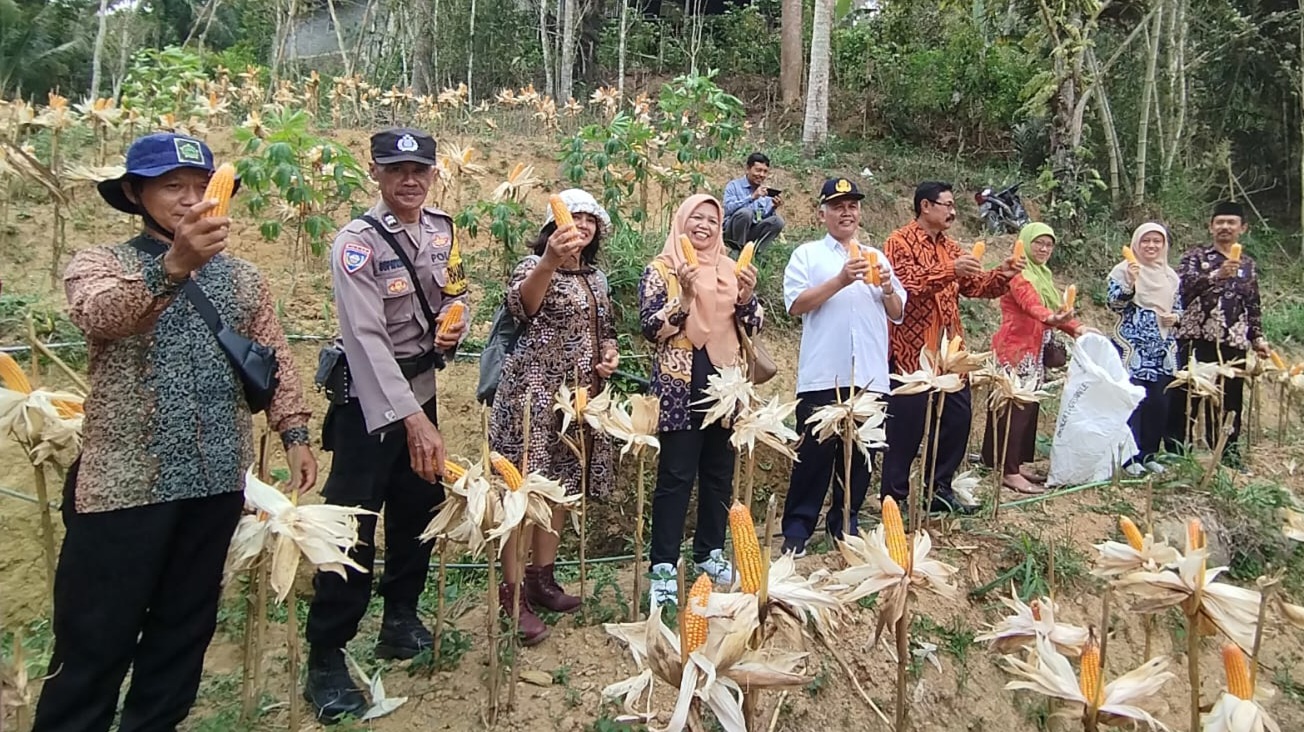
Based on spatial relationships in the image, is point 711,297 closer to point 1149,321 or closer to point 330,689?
point 330,689

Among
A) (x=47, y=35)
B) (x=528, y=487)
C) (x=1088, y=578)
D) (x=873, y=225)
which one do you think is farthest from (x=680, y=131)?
(x=47, y=35)

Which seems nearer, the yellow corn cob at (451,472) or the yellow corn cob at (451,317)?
the yellow corn cob at (451,472)

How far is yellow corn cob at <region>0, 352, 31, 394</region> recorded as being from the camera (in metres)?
2.46

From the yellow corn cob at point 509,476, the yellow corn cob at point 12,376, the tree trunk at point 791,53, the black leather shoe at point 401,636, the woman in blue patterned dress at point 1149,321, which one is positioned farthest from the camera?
the tree trunk at point 791,53

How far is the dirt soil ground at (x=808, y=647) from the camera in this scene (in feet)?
9.66

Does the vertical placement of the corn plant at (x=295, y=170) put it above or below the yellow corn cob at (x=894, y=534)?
above

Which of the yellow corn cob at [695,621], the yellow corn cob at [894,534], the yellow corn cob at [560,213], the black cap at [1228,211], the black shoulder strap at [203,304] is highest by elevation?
the black cap at [1228,211]

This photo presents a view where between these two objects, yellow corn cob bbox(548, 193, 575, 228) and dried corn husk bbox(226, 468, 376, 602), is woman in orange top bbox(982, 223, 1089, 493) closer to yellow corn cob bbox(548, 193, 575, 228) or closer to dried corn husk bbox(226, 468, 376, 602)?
yellow corn cob bbox(548, 193, 575, 228)

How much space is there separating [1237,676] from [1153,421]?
13.7 feet

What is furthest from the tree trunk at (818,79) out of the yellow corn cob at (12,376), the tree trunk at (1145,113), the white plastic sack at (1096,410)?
the yellow corn cob at (12,376)

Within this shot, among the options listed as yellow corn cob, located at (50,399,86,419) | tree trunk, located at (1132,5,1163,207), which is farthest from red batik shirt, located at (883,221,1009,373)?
tree trunk, located at (1132,5,1163,207)

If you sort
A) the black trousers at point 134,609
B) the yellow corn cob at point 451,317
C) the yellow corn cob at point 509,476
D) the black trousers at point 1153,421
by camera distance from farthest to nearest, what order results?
the black trousers at point 1153,421, the yellow corn cob at point 451,317, the yellow corn cob at point 509,476, the black trousers at point 134,609

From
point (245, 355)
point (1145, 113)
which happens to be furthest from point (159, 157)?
point (1145, 113)

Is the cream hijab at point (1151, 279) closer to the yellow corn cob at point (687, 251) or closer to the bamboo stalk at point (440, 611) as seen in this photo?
the yellow corn cob at point (687, 251)
